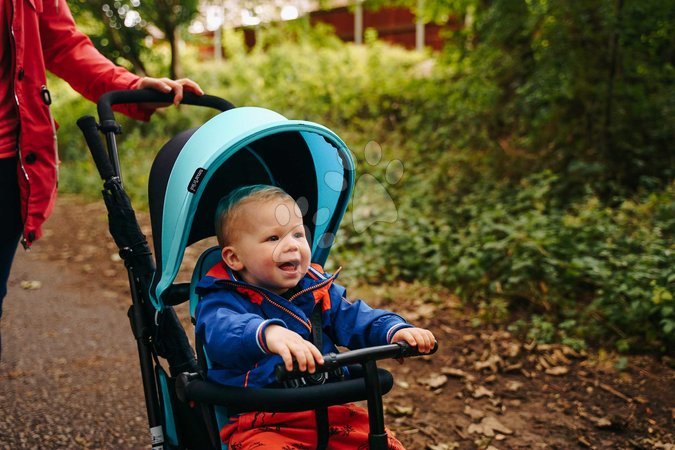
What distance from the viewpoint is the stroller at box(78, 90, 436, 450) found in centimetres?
187

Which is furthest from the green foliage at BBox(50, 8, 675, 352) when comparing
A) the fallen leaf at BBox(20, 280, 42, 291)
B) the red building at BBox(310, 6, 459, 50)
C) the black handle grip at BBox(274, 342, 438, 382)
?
the red building at BBox(310, 6, 459, 50)

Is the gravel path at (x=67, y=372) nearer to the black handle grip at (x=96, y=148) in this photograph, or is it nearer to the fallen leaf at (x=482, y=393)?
the black handle grip at (x=96, y=148)

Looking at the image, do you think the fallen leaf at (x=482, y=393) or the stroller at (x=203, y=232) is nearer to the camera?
the stroller at (x=203, y=232)

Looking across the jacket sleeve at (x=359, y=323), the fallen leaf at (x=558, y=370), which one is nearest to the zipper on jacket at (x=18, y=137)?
the jacket sleeve at (x=359, y=323)

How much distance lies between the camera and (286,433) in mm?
2037

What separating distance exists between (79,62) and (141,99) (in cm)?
40

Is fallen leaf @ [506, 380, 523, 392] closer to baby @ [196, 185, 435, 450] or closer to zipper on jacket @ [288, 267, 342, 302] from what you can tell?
baby @ [196, 185, 435, 450]

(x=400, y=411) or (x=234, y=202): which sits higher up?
(x=234, y=202)

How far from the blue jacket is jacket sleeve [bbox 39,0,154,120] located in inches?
40.7

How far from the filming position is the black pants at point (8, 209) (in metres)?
2.52

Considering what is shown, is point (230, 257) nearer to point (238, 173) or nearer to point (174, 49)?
point (238, 173)

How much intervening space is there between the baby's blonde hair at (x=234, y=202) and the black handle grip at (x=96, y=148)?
18.9 inches

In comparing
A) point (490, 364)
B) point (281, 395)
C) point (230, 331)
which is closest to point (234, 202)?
point (230, 331)

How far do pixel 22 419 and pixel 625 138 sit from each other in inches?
218
